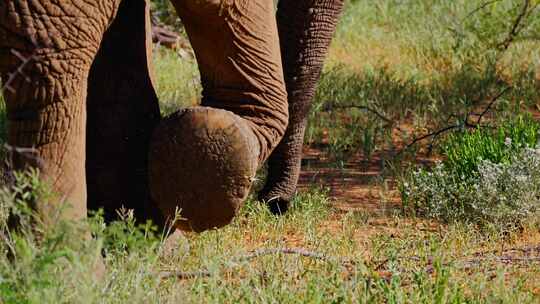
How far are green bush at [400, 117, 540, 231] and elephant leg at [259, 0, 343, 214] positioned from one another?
531mm

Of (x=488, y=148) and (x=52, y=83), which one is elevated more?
(x=52, y=83)

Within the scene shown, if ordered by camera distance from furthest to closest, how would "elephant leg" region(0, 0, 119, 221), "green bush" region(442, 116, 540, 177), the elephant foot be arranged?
"green bush" region(442, 116, 540, 177) → the elephant foot → "elephant leg" region(0, 0, 119, 221)

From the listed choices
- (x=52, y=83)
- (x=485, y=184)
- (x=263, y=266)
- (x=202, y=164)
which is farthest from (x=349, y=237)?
(x=52, y=83)

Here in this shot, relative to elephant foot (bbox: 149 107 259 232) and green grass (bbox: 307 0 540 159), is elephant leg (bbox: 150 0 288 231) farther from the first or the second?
green grass (bbox: 307 0 540 159)

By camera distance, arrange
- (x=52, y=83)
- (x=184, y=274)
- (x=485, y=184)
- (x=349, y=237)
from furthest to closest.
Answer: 1. (x=485, y=184)
2. (x=349, y=237)
3. (x=184, y=274)
4. (x=52, y=83)

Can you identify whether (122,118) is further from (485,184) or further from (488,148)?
(488,148)

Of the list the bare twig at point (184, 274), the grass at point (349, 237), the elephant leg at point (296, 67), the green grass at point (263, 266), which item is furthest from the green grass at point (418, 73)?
the bare twig at point (184, 274)

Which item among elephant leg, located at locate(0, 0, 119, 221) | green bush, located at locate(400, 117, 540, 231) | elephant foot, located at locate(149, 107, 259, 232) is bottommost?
green bush, located at locate(400, 117, 540, 231)

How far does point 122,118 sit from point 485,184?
156cm

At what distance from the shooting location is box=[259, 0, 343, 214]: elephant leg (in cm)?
593

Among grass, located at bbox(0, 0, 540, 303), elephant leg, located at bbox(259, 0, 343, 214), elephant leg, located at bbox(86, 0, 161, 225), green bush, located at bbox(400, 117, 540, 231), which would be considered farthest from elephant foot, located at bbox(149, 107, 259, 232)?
elephant leg, located at bbox(259, 0, 343, 214)

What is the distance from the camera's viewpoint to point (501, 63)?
9836 mm

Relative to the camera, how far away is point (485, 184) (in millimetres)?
5488

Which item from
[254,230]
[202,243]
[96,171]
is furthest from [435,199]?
[96,171]
